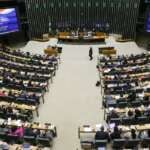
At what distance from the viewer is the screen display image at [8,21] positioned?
37.8m

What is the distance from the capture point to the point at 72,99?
28.1m

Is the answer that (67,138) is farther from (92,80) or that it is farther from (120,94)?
(92,80)

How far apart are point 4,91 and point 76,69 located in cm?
841

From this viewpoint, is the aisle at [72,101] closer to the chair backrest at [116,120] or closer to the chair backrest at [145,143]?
the chair backrest at [116,120]

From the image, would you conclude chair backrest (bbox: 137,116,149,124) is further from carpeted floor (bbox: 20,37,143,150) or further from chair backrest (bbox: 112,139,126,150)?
carpeted floor (bbox: 20,37,143,150)

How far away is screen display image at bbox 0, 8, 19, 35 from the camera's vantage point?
37844 millimetres

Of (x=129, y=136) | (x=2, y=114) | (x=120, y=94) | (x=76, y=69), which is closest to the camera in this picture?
(x=129, y=136)

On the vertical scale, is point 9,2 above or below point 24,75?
above

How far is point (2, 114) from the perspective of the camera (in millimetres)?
24125

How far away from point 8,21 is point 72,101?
14.2 m

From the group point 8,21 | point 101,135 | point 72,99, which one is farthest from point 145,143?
point 8,21

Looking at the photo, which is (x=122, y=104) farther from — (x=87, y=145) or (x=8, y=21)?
(x=8, y=21)

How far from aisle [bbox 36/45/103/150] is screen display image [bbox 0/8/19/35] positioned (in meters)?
6.58

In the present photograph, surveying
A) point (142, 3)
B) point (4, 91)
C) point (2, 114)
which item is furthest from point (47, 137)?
point (142, 3)
